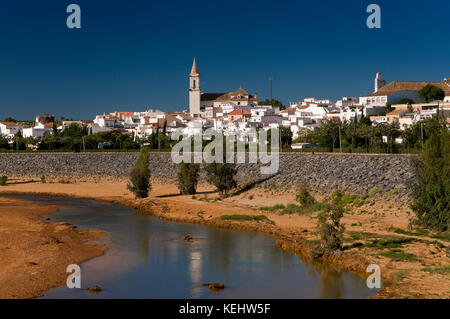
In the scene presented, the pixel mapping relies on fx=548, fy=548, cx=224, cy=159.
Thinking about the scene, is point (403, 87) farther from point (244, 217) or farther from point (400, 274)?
point (400, 274)

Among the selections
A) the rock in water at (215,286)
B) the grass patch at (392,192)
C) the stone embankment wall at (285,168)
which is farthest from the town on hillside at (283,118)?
the rock in water at (215,286)

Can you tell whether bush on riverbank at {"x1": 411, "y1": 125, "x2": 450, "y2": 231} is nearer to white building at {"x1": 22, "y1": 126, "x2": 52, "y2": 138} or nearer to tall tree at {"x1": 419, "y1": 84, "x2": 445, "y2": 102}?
tall tree at {"x1": 419, "y1": 84, "x2": 445, "y2": 102}

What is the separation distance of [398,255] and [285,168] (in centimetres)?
2774

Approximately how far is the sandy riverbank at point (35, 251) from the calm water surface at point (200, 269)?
0.90m

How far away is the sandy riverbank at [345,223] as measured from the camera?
21239mm

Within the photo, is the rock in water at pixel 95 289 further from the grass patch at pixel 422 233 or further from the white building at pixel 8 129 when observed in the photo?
the white building at pixel 8 129

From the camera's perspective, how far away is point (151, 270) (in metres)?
24.3

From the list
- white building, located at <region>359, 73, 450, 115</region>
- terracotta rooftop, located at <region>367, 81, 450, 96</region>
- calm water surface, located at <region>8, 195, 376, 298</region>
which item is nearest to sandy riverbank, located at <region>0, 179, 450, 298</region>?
calm water surface, located at <region>8, 195, 376, 298</region>

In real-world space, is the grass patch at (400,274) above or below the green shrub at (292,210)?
below

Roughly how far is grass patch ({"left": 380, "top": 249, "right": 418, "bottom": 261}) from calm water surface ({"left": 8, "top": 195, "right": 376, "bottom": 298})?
2312 mm

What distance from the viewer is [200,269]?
24.3m
